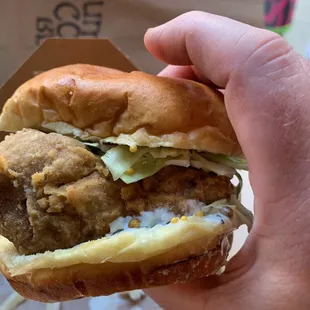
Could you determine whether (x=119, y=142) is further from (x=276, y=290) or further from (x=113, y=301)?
(x=113, y=301)

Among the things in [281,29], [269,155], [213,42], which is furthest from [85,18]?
[269,155]

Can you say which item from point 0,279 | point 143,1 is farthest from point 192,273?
point 143,1

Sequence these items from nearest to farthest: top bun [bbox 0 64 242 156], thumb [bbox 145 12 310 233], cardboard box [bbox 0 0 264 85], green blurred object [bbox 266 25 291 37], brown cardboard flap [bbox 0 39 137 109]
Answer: thumb [bbox 145 12 310 233] → top bun [bbox 0 64 242 156] → brown cardboard flap [bbox 0 39 137 109] → cardboard box [bbox 0 0 264 85] → green blurred object [bbox 266 25 291 37]

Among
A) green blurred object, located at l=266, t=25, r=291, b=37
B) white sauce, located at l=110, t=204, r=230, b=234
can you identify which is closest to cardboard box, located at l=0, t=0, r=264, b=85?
green blurred object, located at l=266, t=25, r=291, b=37

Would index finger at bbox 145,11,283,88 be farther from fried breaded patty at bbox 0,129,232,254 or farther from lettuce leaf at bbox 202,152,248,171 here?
fried breaded patty at bbox 0,129,232,254

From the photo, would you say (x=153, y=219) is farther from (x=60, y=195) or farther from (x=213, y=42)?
(x=213, y=42)

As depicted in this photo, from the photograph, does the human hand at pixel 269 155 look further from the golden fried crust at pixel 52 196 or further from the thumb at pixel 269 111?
the golden fried crust at pixel 52 196

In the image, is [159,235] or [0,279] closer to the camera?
[159,235]
